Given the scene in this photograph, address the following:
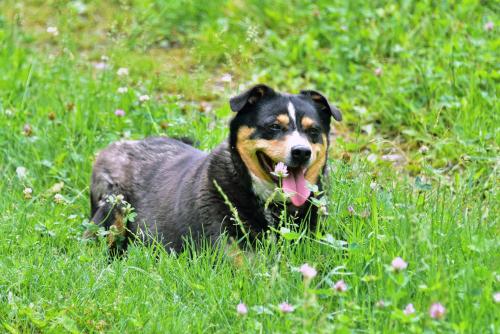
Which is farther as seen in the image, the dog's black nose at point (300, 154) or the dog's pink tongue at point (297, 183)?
the dog's pink tongue at point (297, 183)

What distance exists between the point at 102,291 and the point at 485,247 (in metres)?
1.94

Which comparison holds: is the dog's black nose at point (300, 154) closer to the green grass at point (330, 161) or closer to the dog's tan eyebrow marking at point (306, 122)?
the dog's tan eyebrow marking at point (306, 122)

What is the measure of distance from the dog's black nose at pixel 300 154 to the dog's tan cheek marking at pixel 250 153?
10.2 inches

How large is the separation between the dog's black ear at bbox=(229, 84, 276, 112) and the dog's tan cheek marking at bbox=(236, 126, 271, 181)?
0.18 m

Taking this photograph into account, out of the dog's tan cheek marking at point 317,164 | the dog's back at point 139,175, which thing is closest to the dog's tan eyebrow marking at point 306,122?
the dog's tan cheek marking at point 317,164

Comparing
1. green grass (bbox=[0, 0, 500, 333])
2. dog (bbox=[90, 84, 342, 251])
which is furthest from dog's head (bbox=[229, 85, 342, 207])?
green grass (bbox=[0, 0, 500, 333])

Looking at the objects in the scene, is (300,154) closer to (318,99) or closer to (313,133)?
(313,133)

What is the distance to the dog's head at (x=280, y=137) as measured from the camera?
17.3ft

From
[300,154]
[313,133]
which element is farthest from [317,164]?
[300,154]

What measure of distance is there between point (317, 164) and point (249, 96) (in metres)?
0.59

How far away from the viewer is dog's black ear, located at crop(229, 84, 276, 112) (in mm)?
5332

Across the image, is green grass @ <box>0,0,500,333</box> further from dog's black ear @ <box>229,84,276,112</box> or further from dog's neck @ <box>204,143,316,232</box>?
dog's black ear @ <box>229,84,276,112</box>

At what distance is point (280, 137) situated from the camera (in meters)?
5.31

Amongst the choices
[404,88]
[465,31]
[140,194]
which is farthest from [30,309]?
[465,31]
